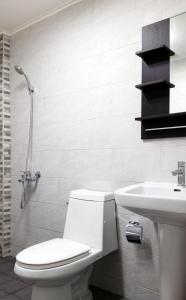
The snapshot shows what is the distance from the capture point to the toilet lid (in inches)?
58.0

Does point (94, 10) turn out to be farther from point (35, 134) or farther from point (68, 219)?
point (68, 219)

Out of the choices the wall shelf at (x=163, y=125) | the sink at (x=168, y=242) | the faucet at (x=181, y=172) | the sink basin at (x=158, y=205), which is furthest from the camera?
the wall shelf at (x=163, y=125)

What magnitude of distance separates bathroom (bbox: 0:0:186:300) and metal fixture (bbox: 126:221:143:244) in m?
0.08

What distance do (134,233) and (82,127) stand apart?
92 centimetres

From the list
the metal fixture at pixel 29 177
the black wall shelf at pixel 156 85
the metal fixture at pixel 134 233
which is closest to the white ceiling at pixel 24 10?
the black wall shelf at pixel 156 85

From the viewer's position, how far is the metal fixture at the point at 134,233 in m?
1.73

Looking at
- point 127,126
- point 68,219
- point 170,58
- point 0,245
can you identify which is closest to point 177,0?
point 170,58

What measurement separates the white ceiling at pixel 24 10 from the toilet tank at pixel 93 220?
1.61 metres

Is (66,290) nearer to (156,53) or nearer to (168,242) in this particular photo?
(168,242)

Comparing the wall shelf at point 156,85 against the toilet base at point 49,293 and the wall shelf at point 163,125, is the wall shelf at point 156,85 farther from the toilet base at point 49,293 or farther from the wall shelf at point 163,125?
the toilet base at point 49,293

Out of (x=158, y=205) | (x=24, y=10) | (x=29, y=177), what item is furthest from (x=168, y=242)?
(x=24, y=10)

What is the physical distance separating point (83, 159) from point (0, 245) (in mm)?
1330

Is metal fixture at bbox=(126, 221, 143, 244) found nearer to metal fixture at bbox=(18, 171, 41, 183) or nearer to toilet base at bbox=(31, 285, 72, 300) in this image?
toilet base at bbox=(31, 285, 72, 300)

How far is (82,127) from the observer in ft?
7.16
